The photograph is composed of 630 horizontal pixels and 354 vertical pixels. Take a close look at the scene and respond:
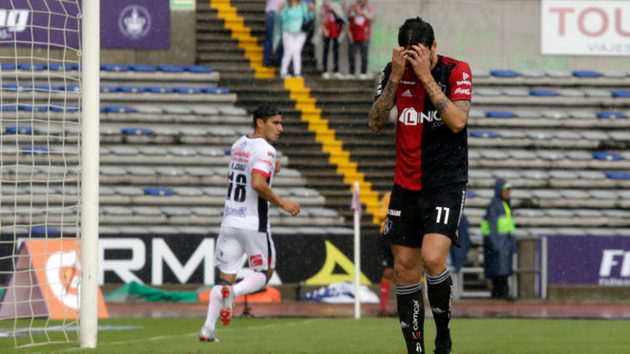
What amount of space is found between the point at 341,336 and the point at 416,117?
410 centimetres

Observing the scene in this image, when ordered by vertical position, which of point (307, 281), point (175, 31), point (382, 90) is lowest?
point (307, 281)

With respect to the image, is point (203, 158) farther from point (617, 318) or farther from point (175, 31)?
point (617, 318)

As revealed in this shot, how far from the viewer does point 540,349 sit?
28.9ft

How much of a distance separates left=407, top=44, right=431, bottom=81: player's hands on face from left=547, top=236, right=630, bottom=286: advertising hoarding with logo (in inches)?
485

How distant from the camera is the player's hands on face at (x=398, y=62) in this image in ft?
21.4

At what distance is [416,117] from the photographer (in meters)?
6.72

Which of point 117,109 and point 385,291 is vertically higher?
point 117,109

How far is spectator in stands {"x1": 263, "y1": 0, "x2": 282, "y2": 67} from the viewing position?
22.7 m

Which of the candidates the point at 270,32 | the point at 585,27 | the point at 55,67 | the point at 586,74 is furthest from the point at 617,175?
the point at 55,67

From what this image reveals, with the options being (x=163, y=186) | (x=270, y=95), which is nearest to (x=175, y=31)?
(x=270, y=95)

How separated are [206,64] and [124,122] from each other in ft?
8.03

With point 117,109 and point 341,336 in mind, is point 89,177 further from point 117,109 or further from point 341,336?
point 117,109

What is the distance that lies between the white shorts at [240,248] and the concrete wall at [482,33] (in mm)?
14050

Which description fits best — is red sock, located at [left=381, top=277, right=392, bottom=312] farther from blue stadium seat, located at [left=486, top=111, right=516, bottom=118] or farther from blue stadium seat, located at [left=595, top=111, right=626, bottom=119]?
blue stadium seat, located at [left=595, top=111, right=626, bottom=119]
